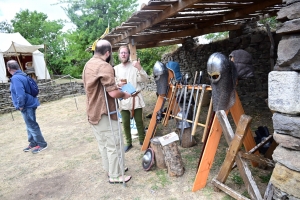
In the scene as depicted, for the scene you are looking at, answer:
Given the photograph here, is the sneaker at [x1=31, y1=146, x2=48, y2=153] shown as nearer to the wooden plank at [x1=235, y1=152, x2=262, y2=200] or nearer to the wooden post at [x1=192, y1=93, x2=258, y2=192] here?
the wooden post at [x1=192, y1=93, x2=258, y2=192]

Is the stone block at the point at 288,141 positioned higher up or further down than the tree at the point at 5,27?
further down

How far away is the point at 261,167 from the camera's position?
2.86 meters

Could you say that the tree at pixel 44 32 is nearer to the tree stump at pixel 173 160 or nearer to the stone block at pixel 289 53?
the tree stump at pixel 173 160

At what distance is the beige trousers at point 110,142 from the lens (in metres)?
2.68

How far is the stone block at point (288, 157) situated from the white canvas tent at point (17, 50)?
40.3 feet

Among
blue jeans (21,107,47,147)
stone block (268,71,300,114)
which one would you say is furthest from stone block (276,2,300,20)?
blue jeans (21,107,47,147)

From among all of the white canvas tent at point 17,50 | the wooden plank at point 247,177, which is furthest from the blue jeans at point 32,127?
the white canvas tent at point 17,50

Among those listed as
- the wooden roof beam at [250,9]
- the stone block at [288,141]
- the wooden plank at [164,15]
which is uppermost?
the wooden roof beam at [250,9]

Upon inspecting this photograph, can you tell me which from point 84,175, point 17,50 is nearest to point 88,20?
point 17,50

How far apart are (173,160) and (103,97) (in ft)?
4.06

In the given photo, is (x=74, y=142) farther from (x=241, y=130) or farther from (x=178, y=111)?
(x=241, y=130)

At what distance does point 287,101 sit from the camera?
1640 mm

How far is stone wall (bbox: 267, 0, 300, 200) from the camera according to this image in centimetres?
157

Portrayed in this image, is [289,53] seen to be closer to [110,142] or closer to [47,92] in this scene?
[110,142]
